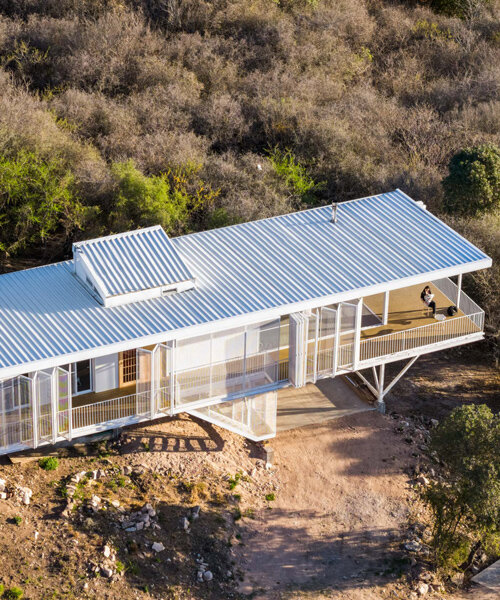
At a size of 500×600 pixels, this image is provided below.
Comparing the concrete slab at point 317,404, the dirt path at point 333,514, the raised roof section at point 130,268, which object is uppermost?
the raised roof section at point 130,268

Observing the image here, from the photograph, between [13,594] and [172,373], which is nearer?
[13,594]

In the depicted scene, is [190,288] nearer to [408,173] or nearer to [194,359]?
[194,359]

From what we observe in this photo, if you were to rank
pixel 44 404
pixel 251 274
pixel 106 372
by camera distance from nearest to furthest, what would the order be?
1. pixel 44 404
2. pixel 106 372
3. pixel 251 274

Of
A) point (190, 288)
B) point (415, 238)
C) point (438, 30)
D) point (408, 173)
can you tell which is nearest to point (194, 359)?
point (190, 288)

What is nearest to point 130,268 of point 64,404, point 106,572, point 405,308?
point 64,404

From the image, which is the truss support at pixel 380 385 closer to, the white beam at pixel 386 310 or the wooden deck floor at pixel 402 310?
the wooden deck floor at pixel 402 310

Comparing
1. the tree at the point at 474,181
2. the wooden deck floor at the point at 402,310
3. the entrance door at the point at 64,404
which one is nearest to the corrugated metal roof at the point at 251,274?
the entrance door at the point at 64,404

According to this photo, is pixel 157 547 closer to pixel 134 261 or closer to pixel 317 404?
pixel 134 261
